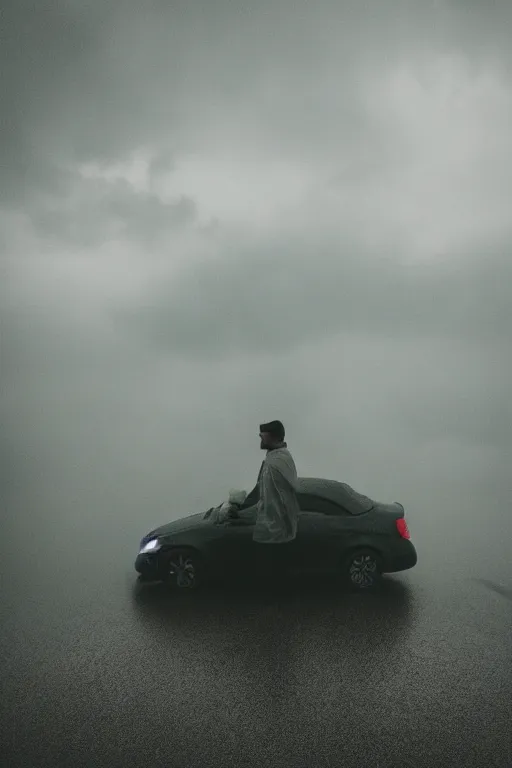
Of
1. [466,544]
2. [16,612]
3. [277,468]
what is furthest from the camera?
[466,544]

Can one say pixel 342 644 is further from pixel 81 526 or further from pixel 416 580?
pixel 81 526

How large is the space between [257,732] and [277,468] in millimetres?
3547

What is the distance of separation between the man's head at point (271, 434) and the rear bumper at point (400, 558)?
199 centimetres

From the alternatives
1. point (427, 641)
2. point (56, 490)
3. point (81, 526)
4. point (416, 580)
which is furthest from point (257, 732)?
point (56, 490)

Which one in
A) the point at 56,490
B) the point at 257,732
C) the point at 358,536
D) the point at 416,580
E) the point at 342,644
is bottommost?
the point at 257,732

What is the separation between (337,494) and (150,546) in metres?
2.51

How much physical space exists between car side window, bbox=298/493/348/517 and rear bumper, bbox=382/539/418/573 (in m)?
0.76

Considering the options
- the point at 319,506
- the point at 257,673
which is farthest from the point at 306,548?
the point at 257,673

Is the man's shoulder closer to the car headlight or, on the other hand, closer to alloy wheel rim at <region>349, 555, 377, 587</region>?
alloy wheel rim at <region>349, 555, 377, 587</region>

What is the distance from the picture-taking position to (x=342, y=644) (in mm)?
5648

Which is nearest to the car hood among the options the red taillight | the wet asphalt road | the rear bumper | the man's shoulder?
the wet asphalt road

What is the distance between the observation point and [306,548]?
24.2 ft

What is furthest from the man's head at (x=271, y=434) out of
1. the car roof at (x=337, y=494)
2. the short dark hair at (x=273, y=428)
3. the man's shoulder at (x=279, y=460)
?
the car roof at (x=337, y=494)

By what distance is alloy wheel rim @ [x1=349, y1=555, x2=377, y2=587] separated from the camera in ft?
24.3
